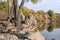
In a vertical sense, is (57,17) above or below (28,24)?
below

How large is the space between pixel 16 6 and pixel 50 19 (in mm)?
17290

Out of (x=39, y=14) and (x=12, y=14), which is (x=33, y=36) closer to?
(x=12, y=14)

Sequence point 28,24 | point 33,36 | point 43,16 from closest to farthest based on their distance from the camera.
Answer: point 33,36, point 28,24, point 43,16

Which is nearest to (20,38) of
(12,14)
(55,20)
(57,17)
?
(12,14)

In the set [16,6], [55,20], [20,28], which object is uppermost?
[16,6]

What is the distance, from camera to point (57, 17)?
112 ft

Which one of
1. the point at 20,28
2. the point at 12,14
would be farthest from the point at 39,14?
the point at 20,28

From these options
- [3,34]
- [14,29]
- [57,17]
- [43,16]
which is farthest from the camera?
[57,17]

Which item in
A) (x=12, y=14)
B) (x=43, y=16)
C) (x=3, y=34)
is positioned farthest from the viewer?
(x=43, y=16)

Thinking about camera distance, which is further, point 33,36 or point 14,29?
point 14,29

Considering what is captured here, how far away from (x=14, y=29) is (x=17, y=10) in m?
1.78

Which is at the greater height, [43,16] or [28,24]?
[28,24]

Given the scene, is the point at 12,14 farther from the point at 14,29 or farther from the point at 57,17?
the point at 57,17

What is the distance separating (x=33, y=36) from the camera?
1024cm
